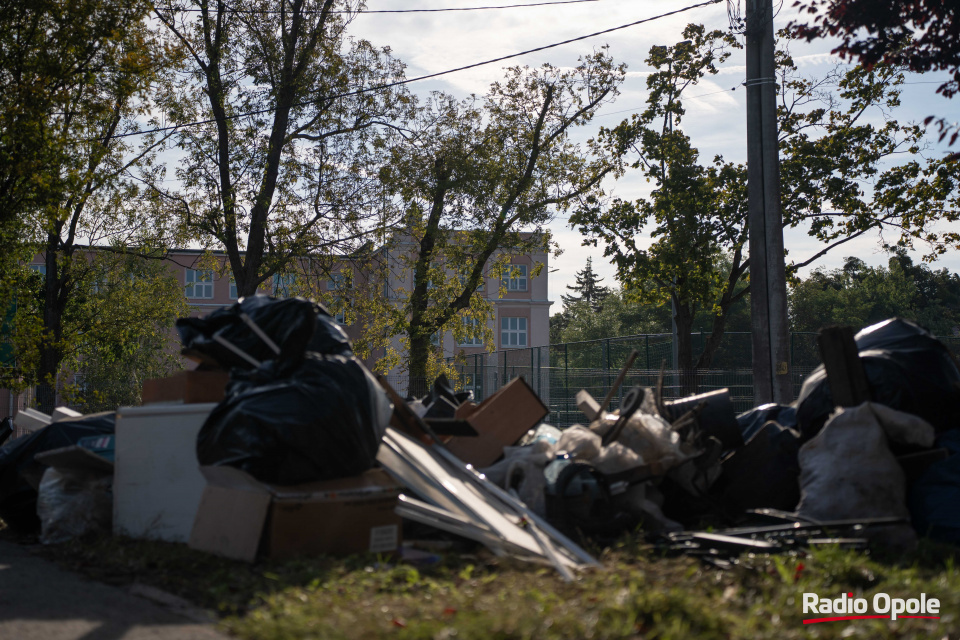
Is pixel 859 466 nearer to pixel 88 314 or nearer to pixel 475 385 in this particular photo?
pixel 475 385

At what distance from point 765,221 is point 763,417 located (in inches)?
124

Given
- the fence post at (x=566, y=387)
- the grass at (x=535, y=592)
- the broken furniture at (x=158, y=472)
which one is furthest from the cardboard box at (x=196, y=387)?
the fence post at (x=566, y=387)

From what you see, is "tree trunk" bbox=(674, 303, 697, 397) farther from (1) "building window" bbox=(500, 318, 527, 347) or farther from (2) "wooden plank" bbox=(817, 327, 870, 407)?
(1) "building window" bbox=(500, 318, 527, 347)

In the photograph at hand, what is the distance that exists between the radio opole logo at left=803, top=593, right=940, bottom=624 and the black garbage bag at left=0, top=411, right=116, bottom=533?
4.93m

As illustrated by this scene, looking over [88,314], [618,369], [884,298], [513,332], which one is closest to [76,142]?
[618,369]

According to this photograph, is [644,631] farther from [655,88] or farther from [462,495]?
[655,88]

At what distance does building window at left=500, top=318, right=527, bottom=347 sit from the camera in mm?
44647

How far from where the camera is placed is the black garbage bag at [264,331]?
14.5 feet

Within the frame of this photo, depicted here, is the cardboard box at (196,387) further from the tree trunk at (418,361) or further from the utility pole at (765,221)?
the tree trunk at (418,361)

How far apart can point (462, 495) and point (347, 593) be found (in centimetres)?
121

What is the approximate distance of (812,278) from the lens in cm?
5803

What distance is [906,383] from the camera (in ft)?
15.9

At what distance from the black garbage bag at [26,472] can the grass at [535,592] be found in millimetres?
1645

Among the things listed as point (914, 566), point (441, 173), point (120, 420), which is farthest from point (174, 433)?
point (441, 173)
